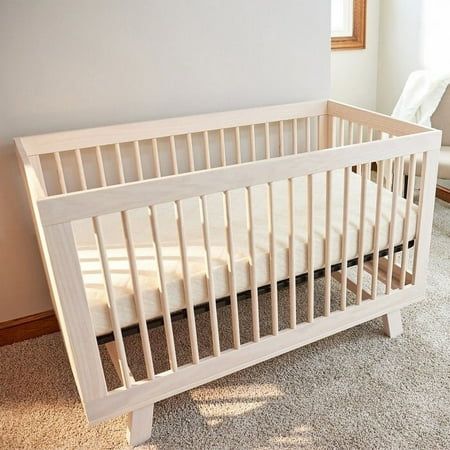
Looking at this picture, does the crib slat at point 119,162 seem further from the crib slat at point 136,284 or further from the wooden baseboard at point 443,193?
the wooden baseboard at point 443,193

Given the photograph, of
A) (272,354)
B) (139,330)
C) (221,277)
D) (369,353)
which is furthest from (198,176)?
(369,353)

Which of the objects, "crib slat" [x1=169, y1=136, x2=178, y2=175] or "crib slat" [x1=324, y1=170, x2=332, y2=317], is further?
"crib slat" [x1=169, y1=136, x2=178, y2=175]

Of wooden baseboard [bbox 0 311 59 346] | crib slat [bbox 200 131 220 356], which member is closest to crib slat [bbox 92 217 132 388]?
crib slat [bbox 200 131 220 356]

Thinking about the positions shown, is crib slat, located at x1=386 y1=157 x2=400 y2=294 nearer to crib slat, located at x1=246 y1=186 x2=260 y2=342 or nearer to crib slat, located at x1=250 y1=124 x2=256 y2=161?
crib slat, located at x1=246 y1=186 x2=260 y2=342

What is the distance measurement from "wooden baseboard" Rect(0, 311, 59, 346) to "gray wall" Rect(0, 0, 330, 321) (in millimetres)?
28

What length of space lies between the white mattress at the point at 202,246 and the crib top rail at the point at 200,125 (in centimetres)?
24

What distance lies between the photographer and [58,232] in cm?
100

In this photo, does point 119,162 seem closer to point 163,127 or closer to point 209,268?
point 163,127

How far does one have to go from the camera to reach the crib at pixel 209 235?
109 centimetres

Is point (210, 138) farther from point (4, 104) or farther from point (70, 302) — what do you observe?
point (70, 302)

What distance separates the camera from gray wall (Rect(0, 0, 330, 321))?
1472 mm

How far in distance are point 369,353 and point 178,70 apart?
115cm

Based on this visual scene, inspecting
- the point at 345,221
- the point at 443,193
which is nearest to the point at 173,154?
the point at 345,221

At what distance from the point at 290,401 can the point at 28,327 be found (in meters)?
0.97
